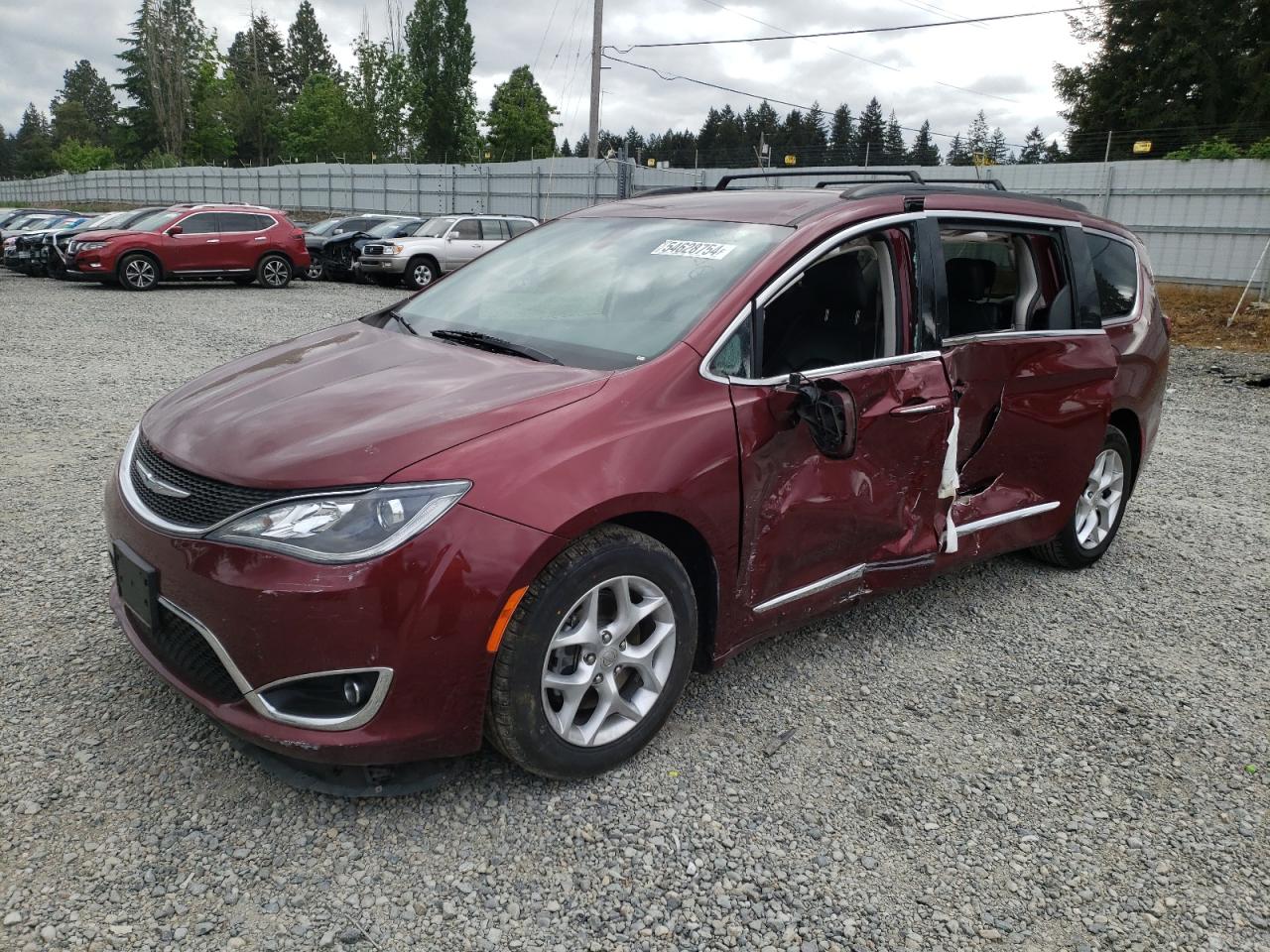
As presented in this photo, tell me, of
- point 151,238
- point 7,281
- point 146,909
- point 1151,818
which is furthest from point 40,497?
point 7,281

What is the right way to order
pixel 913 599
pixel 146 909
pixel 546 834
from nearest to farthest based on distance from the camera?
pixel 146 909 → pixel 546 834 → pixel 913 599

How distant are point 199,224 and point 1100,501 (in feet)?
58.0

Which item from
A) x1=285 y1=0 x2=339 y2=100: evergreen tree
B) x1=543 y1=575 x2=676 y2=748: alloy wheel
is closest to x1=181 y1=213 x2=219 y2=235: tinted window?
x1=543 y1=575 x2=676 y2=748: alloy wheel

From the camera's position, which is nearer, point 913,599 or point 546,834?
point 546,834

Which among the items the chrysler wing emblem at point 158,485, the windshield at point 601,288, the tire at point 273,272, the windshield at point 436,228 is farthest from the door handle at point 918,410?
the windshield at point 436,228

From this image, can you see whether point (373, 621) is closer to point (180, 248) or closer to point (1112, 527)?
point (1112, 527)

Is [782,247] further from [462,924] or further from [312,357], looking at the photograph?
[462,924]

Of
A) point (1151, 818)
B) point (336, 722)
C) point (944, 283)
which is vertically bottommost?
point (1151, 818)

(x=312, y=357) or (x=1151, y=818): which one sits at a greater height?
(x=312, y=357)

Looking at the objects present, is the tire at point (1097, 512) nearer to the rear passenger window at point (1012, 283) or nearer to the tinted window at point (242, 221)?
the rear passenger window at point (1012, 283)

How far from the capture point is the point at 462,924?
234 cm

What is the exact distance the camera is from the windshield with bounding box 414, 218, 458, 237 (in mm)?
20333

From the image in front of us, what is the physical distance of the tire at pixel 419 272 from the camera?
1984 cm

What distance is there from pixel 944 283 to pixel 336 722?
2.70m
